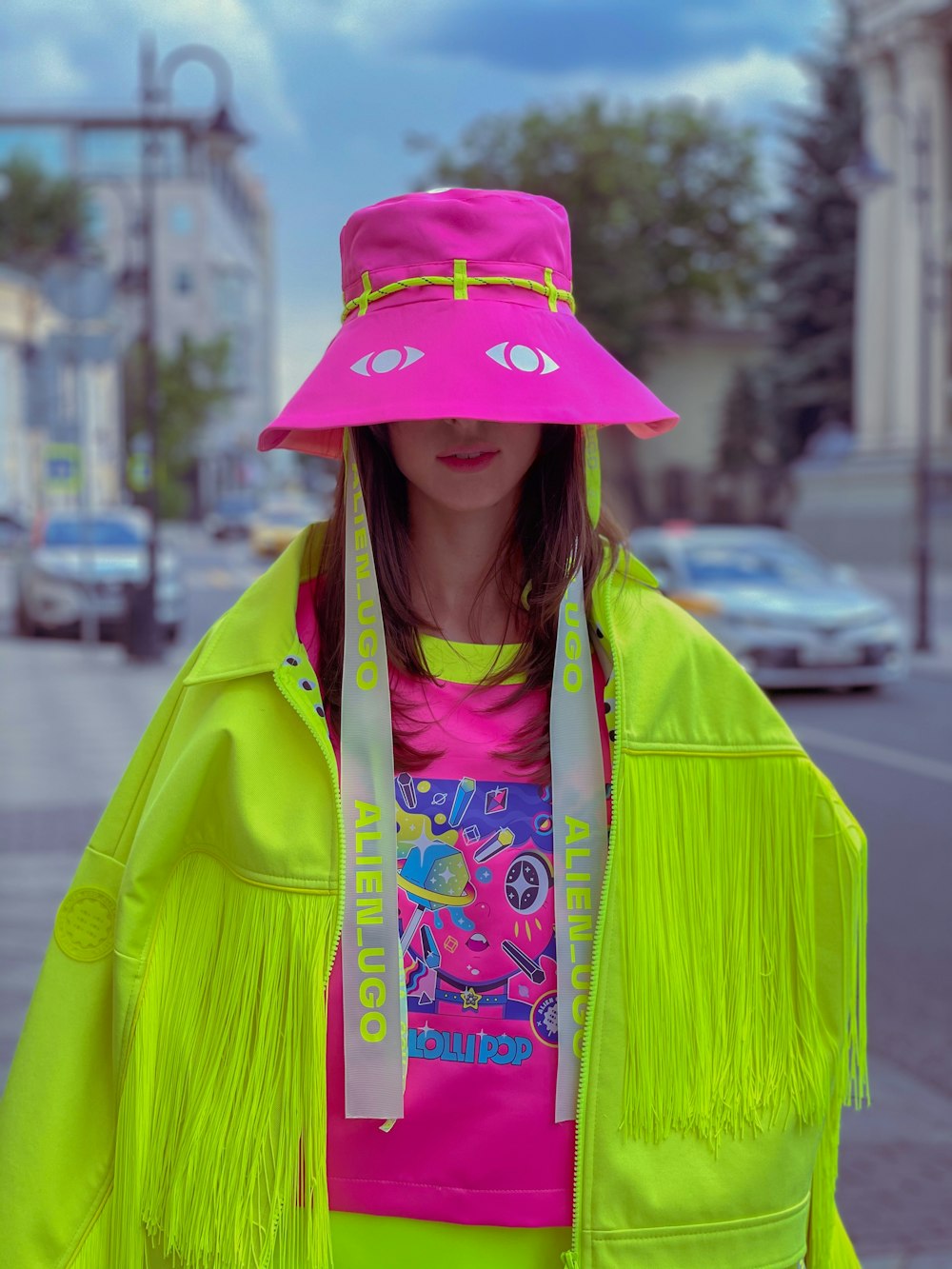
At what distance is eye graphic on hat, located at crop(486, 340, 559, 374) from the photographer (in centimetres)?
168

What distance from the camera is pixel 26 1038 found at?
1706 millimetres

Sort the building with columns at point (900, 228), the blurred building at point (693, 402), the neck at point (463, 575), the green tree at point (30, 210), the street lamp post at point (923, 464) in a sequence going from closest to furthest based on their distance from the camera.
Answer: the neck at point (463, 575) → the street lamp post at point (923, 464) → the building with columns at point (900, 228) → the blurred building at point (693, 402) → the green tree at point (30, 210)

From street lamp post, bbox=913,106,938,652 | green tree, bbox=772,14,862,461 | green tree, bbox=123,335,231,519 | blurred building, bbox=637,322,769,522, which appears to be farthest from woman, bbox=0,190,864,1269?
green tree, bbox=123,335,231,519

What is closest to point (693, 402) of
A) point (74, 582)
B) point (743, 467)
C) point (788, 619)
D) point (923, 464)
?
point (743, 467)

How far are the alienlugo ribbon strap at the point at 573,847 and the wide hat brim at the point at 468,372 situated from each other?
273 millimetres

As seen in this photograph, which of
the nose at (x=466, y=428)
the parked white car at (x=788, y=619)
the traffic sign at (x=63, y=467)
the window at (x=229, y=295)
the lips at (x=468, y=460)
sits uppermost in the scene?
the window at (x=229, y=295)

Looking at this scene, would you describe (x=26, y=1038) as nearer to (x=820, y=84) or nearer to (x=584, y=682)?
(x=584, y=682)

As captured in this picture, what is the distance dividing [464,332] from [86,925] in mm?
739

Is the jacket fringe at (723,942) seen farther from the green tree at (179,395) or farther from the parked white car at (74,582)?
the green tree at (179,395)

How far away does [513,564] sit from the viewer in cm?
189

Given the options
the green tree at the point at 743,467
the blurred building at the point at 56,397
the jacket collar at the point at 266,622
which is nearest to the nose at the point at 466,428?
the jacket collar at the point at 266,622

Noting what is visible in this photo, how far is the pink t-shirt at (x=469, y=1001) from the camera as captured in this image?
166 cm

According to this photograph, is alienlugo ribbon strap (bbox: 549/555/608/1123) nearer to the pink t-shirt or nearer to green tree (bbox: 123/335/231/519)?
the pink t-shirt

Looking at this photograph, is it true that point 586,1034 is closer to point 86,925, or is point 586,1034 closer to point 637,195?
point 86,925
